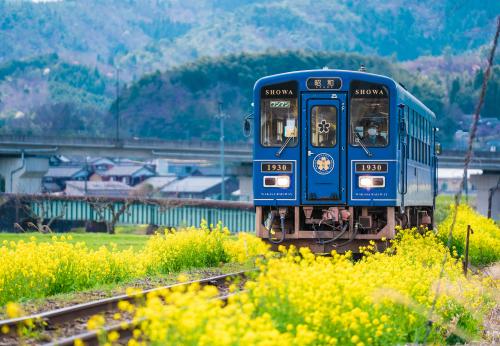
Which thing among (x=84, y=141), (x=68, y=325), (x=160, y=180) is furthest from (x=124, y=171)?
(x=68, y=325)

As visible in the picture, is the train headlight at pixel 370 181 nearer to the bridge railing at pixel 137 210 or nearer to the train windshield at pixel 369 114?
the train windshield at pixel 369 114

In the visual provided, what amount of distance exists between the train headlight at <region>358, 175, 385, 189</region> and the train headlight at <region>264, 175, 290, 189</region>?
137 centimetres

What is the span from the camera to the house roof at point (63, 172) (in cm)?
15462

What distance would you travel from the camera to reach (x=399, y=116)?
22.3 m

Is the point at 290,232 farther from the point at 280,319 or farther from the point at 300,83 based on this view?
the point at 280,319

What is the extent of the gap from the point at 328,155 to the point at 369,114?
3.69 ft

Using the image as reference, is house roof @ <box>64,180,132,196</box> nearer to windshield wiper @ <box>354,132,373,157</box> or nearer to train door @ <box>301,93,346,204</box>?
train door @ <box>301,93,346,204</box>

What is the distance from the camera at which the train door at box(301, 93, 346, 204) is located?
22.0 meters

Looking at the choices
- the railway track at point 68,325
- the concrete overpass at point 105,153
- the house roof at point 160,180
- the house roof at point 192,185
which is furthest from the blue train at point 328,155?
the house roof at point 160,180

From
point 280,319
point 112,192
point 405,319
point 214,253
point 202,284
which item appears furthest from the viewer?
point 112,192

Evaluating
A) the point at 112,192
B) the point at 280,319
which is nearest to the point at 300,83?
the point at 280,319

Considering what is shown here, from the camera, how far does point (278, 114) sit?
875 inches

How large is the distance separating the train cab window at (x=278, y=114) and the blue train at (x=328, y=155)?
19mm

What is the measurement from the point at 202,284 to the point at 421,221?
1216 cm
